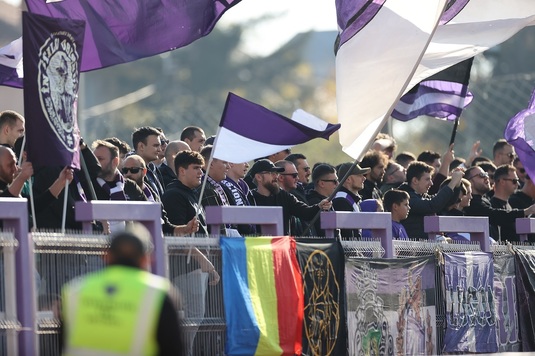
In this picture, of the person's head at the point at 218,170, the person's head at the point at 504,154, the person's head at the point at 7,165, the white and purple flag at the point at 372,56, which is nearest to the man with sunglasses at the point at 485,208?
the person's head at the point at 504,154

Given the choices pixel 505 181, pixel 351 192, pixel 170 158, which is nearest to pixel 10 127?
pixel 170 158

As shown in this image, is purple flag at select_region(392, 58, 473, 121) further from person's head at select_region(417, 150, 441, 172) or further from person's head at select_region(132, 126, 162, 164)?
person's head at select_region(132, 126, 162, 164)

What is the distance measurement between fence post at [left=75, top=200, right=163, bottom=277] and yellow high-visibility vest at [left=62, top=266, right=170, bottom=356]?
4.37 metres

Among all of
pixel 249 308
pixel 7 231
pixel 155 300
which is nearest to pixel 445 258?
pixel 249 308

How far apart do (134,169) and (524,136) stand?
720 cm

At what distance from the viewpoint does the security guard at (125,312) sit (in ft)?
25.7

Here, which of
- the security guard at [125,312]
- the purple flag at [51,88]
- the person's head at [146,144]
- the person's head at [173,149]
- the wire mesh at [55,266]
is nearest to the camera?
the security guard at [125,312]

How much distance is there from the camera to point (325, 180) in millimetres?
16281

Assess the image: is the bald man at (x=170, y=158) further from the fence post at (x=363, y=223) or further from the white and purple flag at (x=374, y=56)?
the white and purple flag at (x=374, y=56)

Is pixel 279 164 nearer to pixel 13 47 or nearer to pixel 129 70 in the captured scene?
pixel 13 47

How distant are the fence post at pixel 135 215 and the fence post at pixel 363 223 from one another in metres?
2.54

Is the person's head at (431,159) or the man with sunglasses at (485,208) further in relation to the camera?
the person's head at (431,159)

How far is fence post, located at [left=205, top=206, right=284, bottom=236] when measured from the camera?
1345 centimetres

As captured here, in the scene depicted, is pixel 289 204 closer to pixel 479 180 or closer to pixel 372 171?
pixel 372 171
